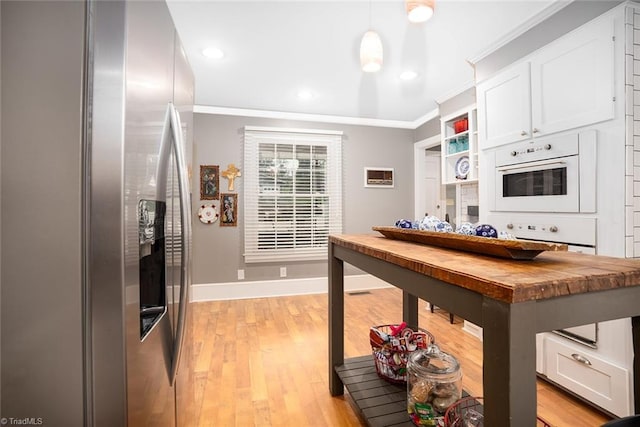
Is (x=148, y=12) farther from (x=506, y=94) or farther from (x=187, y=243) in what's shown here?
(x=506, y=94)

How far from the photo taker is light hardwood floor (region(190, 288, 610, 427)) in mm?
1755

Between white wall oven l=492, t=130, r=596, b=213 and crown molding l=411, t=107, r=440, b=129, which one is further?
crown molding l=411, t=107, r=440, b=129

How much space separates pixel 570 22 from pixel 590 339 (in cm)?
199

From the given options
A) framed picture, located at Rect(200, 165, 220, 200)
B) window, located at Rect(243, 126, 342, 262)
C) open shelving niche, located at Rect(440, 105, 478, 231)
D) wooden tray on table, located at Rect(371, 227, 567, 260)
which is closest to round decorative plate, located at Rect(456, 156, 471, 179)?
open shelving niche, located at Rect(440, 105, 478, 231)

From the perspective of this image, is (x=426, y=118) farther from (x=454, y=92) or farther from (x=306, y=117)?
(x=306, y=117)

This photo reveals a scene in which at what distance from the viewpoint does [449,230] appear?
1348 mm

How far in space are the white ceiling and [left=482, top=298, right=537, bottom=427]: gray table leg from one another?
2084 mm

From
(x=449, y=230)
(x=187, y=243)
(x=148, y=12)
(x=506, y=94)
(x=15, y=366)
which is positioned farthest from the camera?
(x=506, y=94)

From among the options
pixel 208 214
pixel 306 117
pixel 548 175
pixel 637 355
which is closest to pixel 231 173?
pixel 208 214

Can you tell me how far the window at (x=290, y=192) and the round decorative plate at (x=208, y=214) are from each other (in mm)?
391

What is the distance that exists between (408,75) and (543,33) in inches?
44.6

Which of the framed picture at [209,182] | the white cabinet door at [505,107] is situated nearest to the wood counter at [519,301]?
the white cabinet door at [505,107]

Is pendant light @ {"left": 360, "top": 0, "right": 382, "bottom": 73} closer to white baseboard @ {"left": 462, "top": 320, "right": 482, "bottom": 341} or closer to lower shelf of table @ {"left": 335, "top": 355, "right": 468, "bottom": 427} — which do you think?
lower shelf of table @ {"left": 335, "top": 355, "right": 468, "bottom": 427}

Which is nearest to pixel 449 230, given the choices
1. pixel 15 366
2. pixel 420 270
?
pixel 420 270
